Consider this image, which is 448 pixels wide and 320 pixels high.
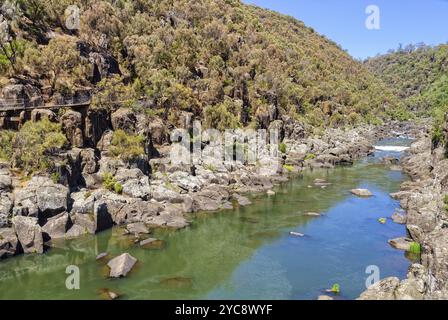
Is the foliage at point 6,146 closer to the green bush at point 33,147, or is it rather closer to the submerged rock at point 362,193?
the green bush at point 33,147

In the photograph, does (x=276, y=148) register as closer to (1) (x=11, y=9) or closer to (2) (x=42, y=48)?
(2) (x=42, y=48)

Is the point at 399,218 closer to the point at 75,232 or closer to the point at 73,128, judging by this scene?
the point at 75,232

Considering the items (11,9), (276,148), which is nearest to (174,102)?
(276,148)

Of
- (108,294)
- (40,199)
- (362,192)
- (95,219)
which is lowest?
(108,294)

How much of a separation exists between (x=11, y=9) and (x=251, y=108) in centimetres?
4895

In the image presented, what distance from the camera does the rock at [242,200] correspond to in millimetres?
52750

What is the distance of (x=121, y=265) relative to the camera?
108 ft

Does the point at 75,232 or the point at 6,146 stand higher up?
the point at 6,146

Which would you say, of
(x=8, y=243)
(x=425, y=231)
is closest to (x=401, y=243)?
(x=425, y=231)

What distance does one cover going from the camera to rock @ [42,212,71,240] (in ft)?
130

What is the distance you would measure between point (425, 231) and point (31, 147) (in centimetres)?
3912

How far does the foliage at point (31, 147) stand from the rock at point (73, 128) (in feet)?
12.4

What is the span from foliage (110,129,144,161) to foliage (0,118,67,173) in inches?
289

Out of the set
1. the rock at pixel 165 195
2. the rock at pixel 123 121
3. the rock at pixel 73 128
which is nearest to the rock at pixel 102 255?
the rock at pixel 165 195
